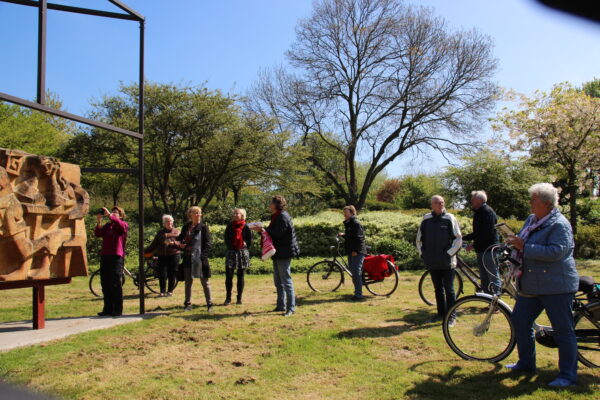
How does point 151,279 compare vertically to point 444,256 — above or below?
below

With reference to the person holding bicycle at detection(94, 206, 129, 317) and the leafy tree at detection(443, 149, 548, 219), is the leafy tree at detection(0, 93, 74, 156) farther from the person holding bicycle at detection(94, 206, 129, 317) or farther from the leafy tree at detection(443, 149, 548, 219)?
the leafy tree at detection(443, 149, 548, 219)

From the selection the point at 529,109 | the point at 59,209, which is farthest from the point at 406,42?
the point at 59,209

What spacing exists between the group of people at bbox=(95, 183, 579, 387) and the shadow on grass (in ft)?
0.41

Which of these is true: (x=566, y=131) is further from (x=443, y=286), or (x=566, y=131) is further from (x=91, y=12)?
(x=91, y=12)

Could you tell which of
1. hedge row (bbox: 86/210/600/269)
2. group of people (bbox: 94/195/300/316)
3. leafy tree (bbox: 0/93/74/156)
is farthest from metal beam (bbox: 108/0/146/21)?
leafy tree (bbox: 0/93/74/156)

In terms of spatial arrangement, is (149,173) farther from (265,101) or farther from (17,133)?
(265,101)

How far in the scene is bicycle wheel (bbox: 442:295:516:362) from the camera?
193 inches

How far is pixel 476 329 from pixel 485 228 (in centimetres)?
254

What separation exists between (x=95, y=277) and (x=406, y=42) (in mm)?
20688

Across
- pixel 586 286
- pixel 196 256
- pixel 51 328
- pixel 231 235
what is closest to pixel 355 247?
pixel 231 235

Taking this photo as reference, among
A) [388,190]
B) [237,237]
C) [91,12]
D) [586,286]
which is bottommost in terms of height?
[586,286]

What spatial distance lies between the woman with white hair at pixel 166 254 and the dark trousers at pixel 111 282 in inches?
73.0

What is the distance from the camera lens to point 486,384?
13.9ft

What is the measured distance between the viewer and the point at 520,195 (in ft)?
70.1
